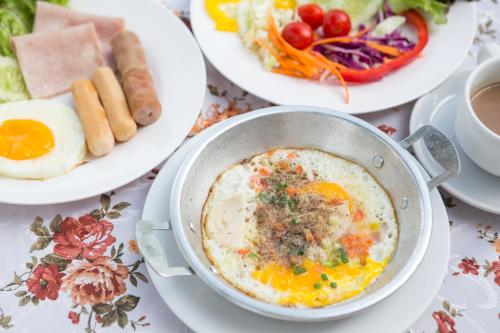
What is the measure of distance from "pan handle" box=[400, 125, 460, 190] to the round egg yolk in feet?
5.84

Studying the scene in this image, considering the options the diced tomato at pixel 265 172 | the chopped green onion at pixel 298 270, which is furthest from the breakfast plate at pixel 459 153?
the chopped green onion at pixel 298 270

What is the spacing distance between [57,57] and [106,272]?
A: 55.9 inches

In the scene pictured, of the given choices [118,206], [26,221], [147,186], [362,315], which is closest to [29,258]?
[26,221]

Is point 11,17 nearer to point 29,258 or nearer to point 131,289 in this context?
point 29,258

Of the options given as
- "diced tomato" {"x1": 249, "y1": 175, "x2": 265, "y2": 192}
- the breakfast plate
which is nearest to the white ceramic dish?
the breakfast plate

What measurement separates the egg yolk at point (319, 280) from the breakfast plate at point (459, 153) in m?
0.64

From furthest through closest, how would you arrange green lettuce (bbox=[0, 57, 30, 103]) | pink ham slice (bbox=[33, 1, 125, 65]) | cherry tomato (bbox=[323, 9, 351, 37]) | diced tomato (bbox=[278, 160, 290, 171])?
cherry tomato (bbox=[323, 9, 351, 37])
pink ham slice (bbox=[33, 1, 125, 65])
green lettuce (bbox=[0, 57, 30, 103])
diced tomato (bbox=[278, 160, 290, 171])

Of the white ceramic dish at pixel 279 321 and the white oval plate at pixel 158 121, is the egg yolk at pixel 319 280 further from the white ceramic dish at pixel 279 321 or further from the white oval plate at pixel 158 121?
the white oval plate at pixel 158 121

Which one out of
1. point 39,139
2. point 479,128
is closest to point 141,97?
point 39,139

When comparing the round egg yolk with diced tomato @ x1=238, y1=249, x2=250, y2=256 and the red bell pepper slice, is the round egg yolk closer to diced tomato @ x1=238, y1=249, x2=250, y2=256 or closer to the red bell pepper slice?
diced tomato @ x1=238, y1=249, x2=250, y2=256

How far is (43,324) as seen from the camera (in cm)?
217

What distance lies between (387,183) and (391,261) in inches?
16.8

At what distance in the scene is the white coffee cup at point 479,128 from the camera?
95.5 inches

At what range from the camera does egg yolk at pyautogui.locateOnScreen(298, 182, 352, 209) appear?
97.9 inches
